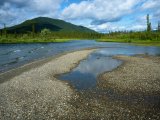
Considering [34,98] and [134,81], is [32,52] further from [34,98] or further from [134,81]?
[34,98]

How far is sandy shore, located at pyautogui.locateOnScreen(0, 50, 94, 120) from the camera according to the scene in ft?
63.5

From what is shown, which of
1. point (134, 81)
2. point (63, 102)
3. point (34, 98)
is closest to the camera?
point (63, 102)

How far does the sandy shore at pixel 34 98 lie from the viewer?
762 inches

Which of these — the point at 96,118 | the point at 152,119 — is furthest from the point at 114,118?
the point at 152,119

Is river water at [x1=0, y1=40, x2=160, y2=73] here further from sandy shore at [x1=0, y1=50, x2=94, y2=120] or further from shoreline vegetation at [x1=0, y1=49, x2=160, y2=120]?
shoreline vegetation at [x1=0, y1=49, x2=160, y2=120]

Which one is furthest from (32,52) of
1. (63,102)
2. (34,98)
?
(63,102)

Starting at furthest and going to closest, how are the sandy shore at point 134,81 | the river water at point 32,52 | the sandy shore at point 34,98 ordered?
the river water at point 32,52
the sandy shore at point 134,81
the sandy shore at point 34,98

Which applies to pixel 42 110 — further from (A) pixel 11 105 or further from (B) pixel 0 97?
(B) pixel 0 97

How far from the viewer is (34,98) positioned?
A: 2358 centimetres

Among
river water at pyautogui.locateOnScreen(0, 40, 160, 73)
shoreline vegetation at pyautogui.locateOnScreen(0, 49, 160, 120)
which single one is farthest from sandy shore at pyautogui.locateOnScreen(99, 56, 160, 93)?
river water at pyautogui.locateOnScreen(0, 40, 160, 73)

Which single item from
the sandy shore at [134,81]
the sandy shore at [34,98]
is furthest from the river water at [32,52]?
the sandy shore at [134,81]

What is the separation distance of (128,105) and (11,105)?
11757mm

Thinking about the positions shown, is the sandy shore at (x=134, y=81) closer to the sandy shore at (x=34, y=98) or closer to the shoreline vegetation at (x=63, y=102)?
the shoreline vegetation at (x=63, y=102)

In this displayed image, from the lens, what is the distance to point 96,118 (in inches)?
728
